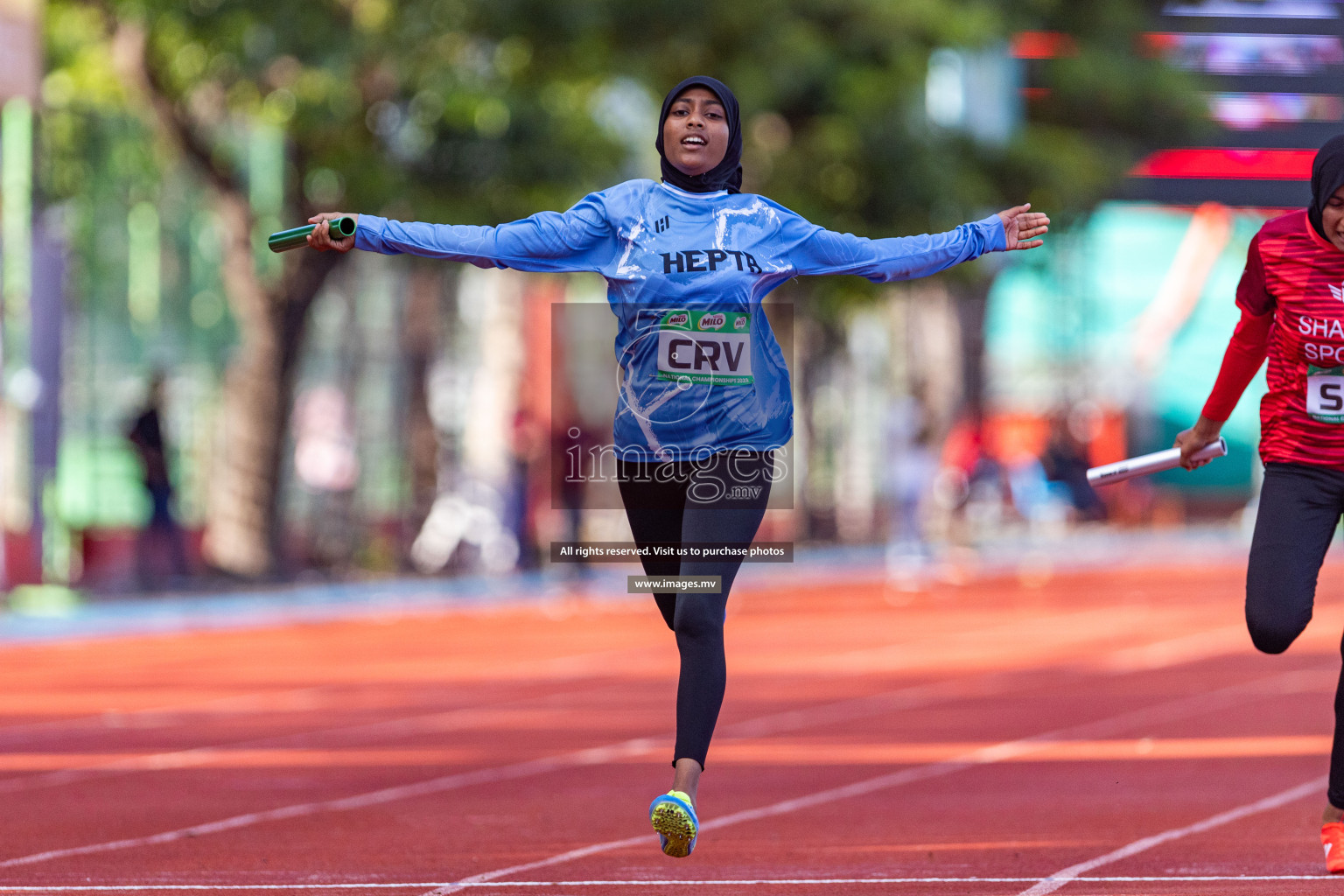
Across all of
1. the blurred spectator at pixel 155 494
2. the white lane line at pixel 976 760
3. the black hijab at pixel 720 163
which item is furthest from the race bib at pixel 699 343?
the blurred spectator at pixel 155 494

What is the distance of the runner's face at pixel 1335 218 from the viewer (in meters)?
6.20

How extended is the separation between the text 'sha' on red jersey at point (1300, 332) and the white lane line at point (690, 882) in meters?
1.20

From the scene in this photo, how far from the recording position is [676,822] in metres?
5.67

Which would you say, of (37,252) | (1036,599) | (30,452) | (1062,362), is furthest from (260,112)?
(1062,362)

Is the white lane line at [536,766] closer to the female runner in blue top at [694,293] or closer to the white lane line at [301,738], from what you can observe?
the white lane line at [301,738]

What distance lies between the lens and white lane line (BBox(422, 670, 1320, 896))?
7.14 metres

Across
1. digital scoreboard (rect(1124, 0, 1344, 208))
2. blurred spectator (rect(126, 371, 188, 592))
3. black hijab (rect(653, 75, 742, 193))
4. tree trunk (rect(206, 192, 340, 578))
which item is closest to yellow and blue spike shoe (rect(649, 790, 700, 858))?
black hijab (rect(653, 75, 742, 193))

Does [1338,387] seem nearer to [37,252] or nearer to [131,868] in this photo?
[131,868]

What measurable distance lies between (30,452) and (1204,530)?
92.1ft

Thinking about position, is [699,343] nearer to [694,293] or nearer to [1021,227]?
[694,293]

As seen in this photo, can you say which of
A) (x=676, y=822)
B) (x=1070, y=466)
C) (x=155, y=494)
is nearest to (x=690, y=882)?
(x=676, y=822)

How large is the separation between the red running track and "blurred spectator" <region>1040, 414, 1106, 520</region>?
807 inches

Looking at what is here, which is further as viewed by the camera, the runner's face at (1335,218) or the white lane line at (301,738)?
the white lane line at (301,738)

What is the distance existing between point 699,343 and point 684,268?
0.66ft
